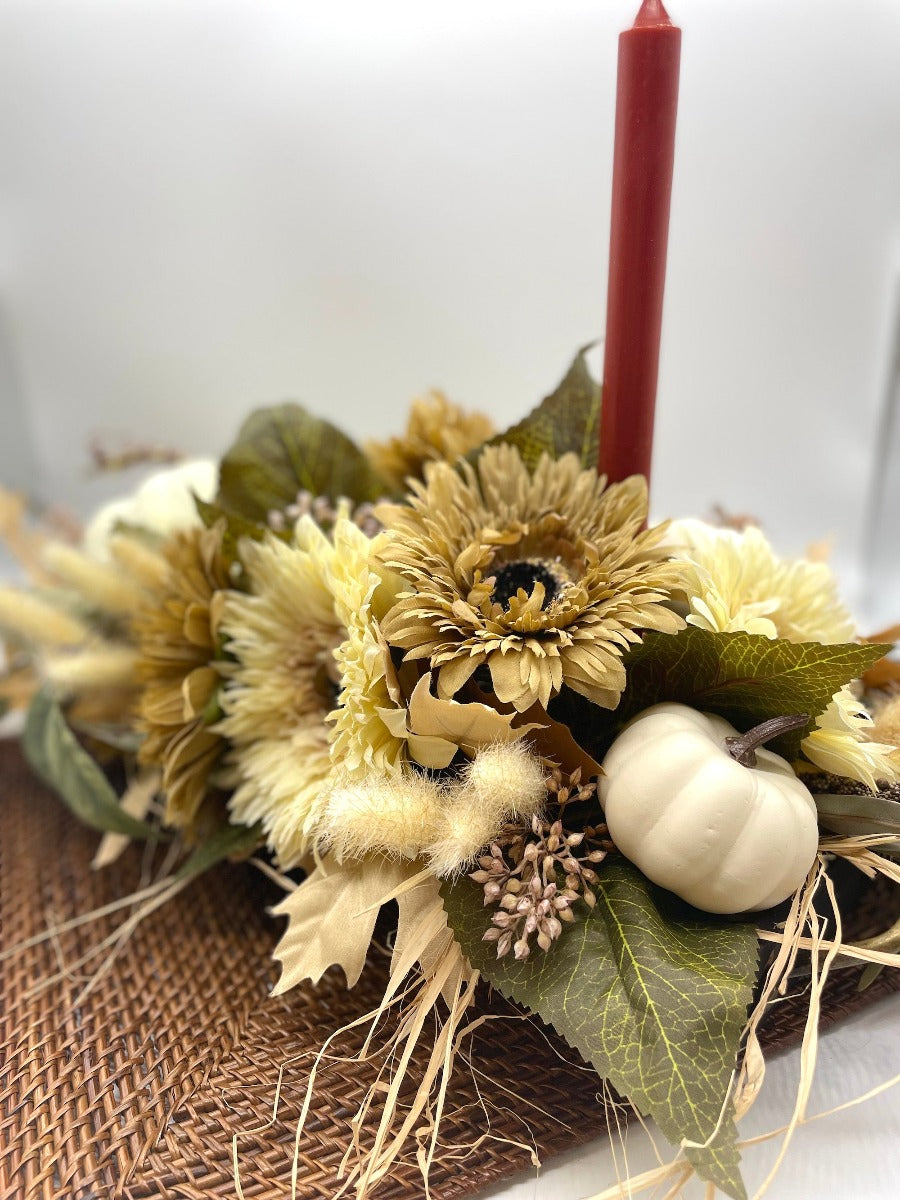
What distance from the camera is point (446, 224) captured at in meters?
0.77

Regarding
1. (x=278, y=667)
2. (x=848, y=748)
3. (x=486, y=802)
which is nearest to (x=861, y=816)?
(x=848, y=748)

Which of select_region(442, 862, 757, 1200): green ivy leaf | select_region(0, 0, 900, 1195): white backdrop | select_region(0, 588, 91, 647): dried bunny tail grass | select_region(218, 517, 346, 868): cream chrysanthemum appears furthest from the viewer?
select_region(0, 0, 900, 1195): white backdrop

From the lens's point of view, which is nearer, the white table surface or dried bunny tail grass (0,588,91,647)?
the white table surface

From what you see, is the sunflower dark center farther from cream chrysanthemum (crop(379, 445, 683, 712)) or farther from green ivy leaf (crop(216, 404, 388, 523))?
green ivy leaf (crop(216, 404, 388, 523))

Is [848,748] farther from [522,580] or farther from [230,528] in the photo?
[230,528]

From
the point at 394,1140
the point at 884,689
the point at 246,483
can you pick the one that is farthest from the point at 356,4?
the point at 394,1140

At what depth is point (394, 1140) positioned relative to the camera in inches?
14.0

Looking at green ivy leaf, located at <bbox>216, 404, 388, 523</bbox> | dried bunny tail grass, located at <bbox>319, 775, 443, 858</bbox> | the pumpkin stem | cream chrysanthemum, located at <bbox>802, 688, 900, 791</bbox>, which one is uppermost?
green ivy leaf, located at <bbox>216, 404, 388, 523</bbox>

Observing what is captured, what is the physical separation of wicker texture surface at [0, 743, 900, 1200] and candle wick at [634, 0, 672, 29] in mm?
383

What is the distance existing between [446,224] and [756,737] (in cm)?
55

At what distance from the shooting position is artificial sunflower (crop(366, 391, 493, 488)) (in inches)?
20.1

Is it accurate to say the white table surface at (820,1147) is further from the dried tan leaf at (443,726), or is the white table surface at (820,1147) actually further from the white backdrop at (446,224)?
the white backdrop at (446,224)

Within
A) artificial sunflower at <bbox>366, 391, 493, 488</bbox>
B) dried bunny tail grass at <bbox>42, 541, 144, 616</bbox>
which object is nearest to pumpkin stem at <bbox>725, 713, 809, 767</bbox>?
artificial sunflower at <bbox>366, 391, 493, 488</bbox>

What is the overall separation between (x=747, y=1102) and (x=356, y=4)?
28.1 inches
